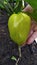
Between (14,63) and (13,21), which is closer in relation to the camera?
(13,21)

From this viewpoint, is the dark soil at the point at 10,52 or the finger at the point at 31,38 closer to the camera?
the finger at the point at 31,38

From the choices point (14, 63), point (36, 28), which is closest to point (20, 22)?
point (36, 28)

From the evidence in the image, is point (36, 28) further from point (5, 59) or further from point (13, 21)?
point (5, 59)

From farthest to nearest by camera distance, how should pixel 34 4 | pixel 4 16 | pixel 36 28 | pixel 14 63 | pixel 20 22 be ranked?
1. pixel 4 16
2. pixel 14 63
3. pixel 36 28
4. pixel 20 22
5. pixel 34 4

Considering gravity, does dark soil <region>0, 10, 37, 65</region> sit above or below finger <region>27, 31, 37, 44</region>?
below

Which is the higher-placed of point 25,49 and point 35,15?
point 35,15

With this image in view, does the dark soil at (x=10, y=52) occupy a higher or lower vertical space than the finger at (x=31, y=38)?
lower

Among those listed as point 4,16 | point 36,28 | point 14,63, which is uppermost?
point 4,16

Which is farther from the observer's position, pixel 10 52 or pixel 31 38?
pixel 10 52

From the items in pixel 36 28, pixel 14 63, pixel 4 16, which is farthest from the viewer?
pixel 4 16

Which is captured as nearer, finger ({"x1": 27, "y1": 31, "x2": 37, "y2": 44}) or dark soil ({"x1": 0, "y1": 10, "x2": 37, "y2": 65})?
finger ({"x1": 27, "y1": 31, "x2": 37, "y2": 44})
